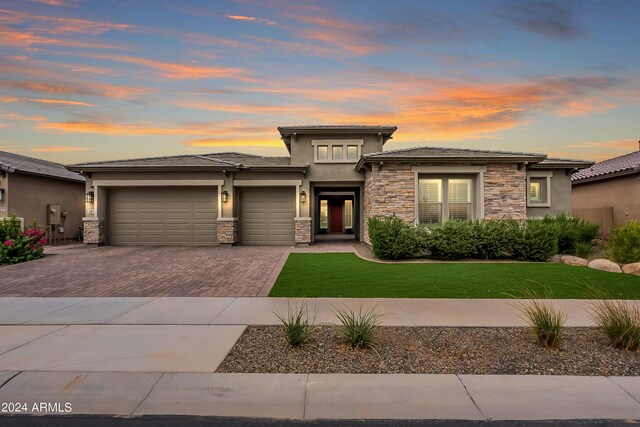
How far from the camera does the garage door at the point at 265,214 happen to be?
18672mm

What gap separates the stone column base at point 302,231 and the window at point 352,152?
15.2 feet

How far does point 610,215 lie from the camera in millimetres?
19453

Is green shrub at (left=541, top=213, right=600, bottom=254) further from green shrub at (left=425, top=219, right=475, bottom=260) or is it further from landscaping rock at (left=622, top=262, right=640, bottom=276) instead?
green shrub at (left=425, top=219, right=475, bottom=260)

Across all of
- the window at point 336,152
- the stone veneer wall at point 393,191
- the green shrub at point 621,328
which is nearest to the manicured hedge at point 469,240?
the stone veneer wall at point 393,191

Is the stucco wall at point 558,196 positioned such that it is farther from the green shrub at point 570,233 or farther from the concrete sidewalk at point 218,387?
the concrete sidewalk at point 218,387

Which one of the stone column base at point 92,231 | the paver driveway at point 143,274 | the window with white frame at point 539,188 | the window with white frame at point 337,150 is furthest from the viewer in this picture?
the window with white frame at point 337,150

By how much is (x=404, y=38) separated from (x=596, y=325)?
13.3 metres

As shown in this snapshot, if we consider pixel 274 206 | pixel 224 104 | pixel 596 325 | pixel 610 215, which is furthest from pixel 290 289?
pixel 610 215

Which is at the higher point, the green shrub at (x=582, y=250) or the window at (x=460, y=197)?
the window at (x=460, y=197)

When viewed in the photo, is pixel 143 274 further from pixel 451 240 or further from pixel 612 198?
pixel 612 198

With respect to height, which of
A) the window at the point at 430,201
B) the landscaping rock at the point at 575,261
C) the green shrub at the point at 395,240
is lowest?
the landscaping rock at the point at 575,261

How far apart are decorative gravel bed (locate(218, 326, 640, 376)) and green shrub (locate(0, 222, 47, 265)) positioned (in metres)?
12.9

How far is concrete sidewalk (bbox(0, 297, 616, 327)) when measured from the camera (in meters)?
5.94

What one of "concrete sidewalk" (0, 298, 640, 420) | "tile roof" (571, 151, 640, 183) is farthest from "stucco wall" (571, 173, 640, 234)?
"concrete sidewalk" (0, 298, 640, 420)
